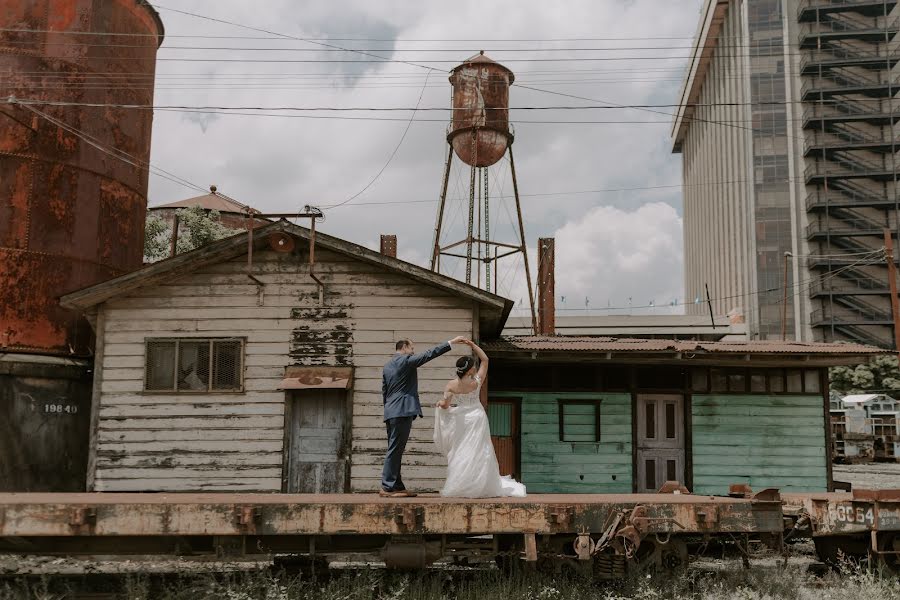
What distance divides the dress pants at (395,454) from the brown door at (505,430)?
663cm

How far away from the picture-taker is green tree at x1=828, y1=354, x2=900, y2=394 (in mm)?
48625

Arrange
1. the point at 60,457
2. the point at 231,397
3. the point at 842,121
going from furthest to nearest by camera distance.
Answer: the point at 842,121 < the point at 60,457 < the point at 231,397

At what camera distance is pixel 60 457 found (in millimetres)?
13383

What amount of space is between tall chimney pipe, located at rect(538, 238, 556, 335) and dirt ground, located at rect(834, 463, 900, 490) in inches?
367

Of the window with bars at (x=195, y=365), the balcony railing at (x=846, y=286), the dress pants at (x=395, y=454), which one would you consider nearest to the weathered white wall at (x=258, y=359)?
the window with bars at (x=195, y=365)

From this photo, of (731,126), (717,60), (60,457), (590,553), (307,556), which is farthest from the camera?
(717,60)

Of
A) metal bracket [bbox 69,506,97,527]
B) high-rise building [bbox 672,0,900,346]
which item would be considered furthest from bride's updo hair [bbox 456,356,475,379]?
high-rise building [bbox 672,0,900,346]

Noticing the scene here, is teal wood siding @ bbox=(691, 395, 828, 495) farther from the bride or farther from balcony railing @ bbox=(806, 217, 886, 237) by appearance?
balcony railing @ bbox=(806, 217, 886, 237)

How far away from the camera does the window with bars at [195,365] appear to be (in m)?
11.9

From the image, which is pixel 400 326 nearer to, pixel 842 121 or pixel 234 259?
pixel 234 259

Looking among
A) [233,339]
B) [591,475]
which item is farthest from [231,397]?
[591,475]

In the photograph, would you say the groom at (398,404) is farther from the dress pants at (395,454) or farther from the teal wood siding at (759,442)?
the teal wood siding at (759,442)

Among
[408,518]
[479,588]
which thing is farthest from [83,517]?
[479,588]

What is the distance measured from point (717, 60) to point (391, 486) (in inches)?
3584
